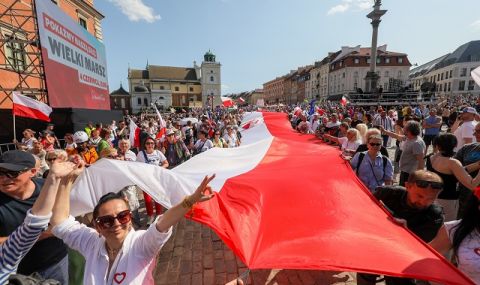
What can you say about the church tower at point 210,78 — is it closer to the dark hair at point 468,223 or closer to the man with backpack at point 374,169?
the man with backpack at point 374,169

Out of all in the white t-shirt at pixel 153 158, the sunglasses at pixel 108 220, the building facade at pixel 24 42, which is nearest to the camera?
the sunglasses at pixel 108 220

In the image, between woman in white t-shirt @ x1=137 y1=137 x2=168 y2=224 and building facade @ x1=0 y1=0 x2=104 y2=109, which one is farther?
building facade @ x1=0 y1=0 x2=104 y2=109

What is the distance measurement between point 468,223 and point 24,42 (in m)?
13.0

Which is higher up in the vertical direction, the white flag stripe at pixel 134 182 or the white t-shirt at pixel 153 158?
the white flag stripe at pixel 134 182

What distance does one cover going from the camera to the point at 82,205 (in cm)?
300

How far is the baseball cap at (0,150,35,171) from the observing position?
1911 millimetres

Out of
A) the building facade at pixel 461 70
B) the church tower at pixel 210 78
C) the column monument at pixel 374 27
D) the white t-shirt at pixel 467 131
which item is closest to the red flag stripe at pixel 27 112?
the white t-shirt at pixel 467 131

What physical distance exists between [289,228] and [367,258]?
2.25 feet

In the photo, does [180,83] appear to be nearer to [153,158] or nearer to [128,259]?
[153,158]

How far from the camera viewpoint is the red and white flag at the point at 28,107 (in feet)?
21.4

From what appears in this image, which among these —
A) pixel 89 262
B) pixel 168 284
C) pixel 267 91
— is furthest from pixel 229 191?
pixel 267 91

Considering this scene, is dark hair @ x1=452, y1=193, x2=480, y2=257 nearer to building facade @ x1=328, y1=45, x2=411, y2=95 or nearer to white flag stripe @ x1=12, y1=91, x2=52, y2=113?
white flag stripe @ x1=12, y1=91, x2=52, y2=113

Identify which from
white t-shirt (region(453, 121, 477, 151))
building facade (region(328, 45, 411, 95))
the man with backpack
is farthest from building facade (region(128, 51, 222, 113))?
the man with backpack

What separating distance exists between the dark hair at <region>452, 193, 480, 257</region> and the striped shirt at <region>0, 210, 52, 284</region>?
10.4ft
